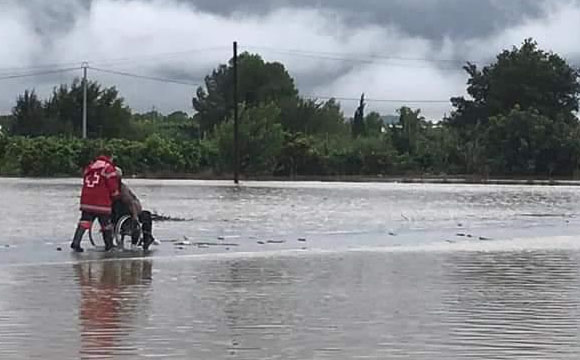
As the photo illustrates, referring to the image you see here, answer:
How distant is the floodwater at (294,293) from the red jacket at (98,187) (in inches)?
30.5

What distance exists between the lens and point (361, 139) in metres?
93.6

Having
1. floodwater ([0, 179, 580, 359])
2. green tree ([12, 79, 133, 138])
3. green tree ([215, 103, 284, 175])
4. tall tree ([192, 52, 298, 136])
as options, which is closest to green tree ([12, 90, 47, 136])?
green tree ([12, 79, 133, 138])

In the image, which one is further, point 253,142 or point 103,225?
point 253,142

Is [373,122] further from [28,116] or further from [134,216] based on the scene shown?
[134,216]

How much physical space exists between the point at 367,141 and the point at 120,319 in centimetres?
8010

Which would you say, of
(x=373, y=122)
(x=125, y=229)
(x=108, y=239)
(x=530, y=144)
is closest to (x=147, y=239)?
(x=125, y=229)

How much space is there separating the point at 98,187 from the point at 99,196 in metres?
0.13

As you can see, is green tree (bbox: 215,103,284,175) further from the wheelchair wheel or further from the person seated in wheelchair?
the wheelchair wheel

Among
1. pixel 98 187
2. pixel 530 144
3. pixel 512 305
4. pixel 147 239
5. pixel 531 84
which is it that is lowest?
pixel 512 305

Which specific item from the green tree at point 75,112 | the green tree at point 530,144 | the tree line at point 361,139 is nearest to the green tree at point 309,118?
the tree line at point 361,139

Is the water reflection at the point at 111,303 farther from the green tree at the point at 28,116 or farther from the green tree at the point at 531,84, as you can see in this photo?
the green tree at the point at 28,116

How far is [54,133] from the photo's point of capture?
105 metres

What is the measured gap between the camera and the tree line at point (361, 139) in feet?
256

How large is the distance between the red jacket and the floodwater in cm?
77
